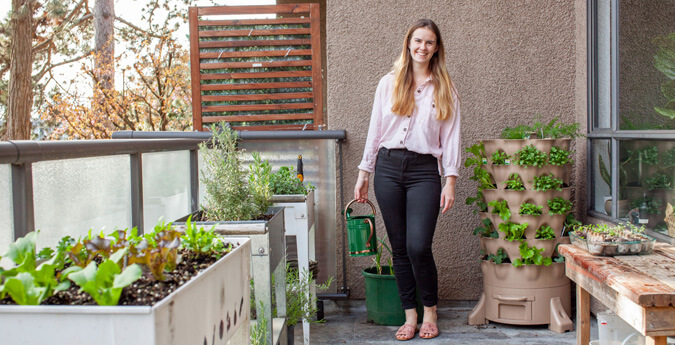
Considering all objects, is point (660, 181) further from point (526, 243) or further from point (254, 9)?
point (254, 9)

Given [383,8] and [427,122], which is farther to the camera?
[383,8]

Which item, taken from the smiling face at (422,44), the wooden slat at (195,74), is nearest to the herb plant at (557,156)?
the smiling face at (422,44)

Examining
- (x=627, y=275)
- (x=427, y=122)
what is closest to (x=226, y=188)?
(x=627, y=275)

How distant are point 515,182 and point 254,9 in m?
2.94

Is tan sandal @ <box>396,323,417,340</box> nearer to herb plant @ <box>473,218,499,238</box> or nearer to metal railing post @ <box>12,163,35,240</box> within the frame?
herb plant @ <box>473,218,499,238</box>

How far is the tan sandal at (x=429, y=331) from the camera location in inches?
126

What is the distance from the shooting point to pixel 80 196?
1.63 meters

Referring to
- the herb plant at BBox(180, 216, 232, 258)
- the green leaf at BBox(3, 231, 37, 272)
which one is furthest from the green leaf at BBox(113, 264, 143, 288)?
the herb plant at BBox(180, 216, 232, 258)

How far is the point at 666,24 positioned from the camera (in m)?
2.59

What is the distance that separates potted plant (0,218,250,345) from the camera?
88 cm

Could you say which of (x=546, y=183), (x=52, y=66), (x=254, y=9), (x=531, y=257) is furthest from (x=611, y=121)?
(x=52, y=66)

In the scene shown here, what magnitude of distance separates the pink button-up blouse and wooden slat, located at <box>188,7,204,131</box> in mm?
2306

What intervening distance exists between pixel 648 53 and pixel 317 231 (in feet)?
7.14

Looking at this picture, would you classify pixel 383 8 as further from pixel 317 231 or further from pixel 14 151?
pixel 14 151
